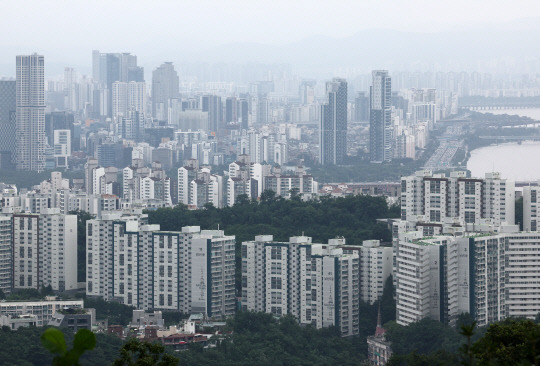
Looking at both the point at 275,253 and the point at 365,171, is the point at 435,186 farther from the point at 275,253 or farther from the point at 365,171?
the point at 365,171

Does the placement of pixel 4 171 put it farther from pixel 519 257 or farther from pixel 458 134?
pixel 519 257

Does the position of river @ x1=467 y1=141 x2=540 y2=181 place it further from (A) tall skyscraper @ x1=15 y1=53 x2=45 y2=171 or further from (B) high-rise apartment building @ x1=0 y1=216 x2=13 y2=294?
(B) high-rise apartment building @ x1=0 y1=216 x2=13 y2=294

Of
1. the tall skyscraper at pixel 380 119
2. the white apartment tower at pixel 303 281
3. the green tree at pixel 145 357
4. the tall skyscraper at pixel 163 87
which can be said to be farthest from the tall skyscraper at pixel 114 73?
the green tree at pixel 145 357

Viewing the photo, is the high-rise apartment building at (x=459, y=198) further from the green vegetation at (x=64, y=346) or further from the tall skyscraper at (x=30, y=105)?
the tall skyscraper at (x=30, y=105)

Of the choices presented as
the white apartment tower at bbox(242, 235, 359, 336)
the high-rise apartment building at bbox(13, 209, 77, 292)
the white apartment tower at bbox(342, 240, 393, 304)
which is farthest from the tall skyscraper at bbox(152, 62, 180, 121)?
the white apartment tower at bbox(342, 240, 393, 304)

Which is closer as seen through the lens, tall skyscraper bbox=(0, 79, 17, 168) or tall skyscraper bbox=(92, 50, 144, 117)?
tall skyscraper bbox=(0, 79, 17, 168)

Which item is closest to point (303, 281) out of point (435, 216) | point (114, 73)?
point (435, 216)
